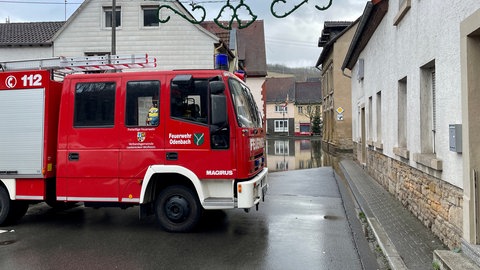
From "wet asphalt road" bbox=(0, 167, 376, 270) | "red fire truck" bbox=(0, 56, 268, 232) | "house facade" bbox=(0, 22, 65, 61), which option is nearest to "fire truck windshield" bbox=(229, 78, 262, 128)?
"red fire truck" bbox=(0, 56, 268, 232)

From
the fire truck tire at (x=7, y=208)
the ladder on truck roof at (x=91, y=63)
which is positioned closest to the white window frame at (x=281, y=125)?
the ladder on truck roof at (x=91, y=63)

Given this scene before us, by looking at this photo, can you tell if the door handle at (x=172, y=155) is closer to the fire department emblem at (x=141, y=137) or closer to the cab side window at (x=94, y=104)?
the fire department emblem at (x=141, y=137)

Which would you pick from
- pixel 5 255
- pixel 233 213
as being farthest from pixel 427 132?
pixel 5 255

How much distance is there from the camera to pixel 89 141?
23.7 feet

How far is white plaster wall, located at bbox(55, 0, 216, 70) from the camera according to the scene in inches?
890

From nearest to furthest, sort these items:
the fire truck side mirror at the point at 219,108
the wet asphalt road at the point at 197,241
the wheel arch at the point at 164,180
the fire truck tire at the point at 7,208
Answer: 1. the wet asphalt road at the point at 197,241
2. the fire truck side mirror at the point at 219,108
3. the wheel arch at the point at 164,180
4. the fire truck tire at the point at 7,208

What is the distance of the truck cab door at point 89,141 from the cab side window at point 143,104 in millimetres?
233

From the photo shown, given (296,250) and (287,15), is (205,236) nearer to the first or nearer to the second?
(296,250)

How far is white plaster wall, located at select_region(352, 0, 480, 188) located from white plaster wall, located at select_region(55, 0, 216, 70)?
11.8 metres

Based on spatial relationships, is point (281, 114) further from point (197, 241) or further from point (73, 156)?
point (197, 241)

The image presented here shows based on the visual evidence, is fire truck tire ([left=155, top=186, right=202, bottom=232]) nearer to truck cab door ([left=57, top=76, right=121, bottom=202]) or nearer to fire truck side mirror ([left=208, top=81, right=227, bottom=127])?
truck cab door ([left=57, top=76, right=121, bottom=202])

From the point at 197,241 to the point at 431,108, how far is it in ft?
14.7

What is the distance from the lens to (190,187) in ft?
23.6

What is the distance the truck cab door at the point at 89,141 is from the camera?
716 centimetres
